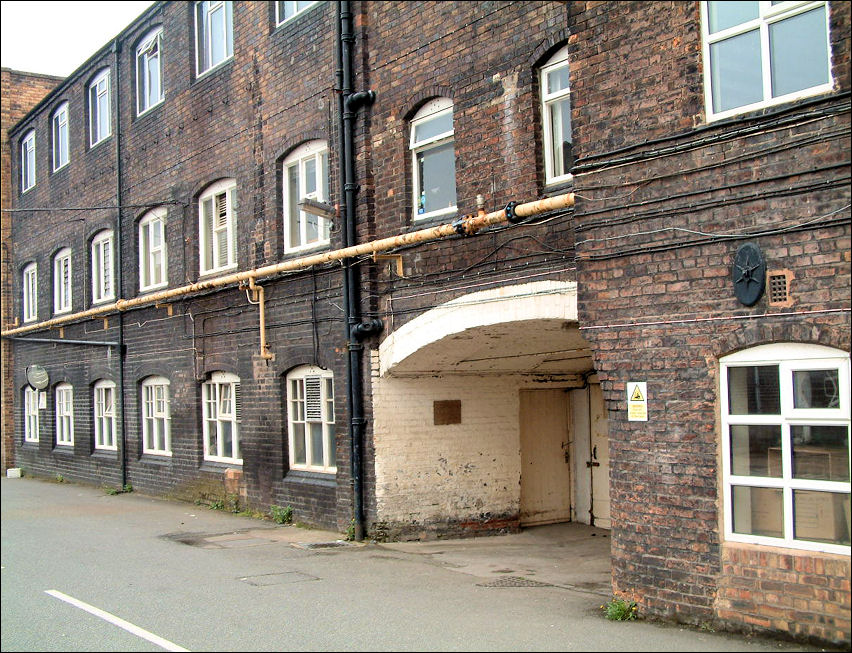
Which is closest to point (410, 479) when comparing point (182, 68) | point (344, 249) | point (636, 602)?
point (344, 249)

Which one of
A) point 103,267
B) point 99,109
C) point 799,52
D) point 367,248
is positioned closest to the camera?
point 799,52

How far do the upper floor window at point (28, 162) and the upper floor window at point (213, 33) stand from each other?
10552 millimetres

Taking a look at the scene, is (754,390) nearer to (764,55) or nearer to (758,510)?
(758,510)

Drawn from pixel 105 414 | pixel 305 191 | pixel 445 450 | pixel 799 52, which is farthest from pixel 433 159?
pixel 105 414

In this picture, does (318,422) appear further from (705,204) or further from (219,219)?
(705,204)

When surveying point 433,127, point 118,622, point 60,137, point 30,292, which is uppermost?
point 60,137

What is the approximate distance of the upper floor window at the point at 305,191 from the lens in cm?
1363

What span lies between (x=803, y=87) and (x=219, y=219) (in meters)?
11.5

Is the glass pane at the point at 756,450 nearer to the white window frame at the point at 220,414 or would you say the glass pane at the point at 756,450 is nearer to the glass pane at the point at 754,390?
the glass pane at the point at 754,390

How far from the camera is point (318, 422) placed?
13.7m

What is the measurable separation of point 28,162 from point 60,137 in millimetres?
2829

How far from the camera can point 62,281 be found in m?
23.3

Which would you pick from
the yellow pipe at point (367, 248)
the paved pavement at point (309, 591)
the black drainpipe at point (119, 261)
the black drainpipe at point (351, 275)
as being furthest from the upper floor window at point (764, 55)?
the black drainpipe at point (119, 261)

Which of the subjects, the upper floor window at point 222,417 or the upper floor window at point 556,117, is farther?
the upper floor window at point 222,417
